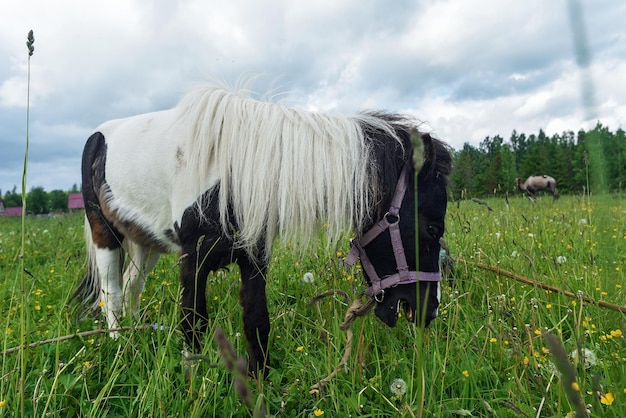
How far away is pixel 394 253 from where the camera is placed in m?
2.27

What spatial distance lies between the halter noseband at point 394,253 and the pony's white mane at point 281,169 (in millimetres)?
108

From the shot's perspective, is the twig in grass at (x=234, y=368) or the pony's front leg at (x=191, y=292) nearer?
the twig in grass at (x=234, y=368)

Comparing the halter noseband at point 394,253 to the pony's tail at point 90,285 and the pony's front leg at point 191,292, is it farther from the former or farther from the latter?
the pony's tail at point 90,285

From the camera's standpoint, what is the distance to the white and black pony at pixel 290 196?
7.49 feet

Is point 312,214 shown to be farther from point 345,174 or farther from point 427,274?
point 427,274

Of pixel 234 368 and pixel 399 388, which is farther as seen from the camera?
pixel 399 388

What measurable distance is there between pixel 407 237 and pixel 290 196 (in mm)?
694

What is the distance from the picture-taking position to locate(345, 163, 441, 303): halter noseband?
7.41ft

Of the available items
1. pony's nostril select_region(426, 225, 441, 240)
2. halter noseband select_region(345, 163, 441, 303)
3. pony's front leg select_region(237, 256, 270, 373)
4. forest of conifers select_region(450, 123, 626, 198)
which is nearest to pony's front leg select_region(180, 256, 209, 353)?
pony's front leg select_region(237, 256, 270, 373)

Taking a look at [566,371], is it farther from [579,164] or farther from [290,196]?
[579,164]

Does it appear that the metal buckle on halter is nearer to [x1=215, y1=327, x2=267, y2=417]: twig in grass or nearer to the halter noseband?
the halter noseband

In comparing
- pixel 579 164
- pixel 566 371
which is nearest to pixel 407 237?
pixel 566 371

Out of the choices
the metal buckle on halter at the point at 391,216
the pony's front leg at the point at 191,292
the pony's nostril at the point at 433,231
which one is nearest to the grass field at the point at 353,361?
the pony's front leg at the point at 191,292

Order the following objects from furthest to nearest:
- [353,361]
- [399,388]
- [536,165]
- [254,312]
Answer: [536,165]
[254,312]
[353,361]
[399,388]
